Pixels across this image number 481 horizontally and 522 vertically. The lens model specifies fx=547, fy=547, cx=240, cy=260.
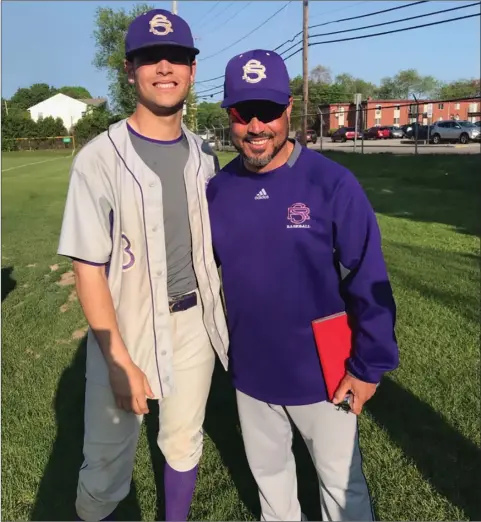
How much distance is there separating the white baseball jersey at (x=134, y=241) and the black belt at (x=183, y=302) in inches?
2.1

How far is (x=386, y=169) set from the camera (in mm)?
19609

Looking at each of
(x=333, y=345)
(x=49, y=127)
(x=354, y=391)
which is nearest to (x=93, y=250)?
(x=333, y=345)

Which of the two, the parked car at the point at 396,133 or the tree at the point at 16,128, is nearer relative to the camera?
the tree at the point at 16,128

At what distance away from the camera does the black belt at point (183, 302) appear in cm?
235

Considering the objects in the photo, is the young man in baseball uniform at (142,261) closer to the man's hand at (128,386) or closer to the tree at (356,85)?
the man's hand at (128,386)

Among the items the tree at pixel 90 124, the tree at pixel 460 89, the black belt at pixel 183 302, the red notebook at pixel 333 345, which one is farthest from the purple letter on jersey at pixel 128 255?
the tree at pixel 460 89

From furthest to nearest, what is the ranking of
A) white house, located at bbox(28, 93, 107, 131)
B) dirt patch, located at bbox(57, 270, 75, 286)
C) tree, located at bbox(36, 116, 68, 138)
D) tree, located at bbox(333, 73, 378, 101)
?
tree, located at bbox(333, 73, 378, 101)
tree, located at bbox(36, 116, 68, 138)
white house, located at bbox(28, 93, 107, 131)
dirt patch, located at bbox(57, 270, 75, 286)

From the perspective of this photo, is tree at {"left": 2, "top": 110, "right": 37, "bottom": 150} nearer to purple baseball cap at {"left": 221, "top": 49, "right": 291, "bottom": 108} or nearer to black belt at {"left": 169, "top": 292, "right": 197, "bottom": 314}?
black belt at {"left": 169, "top": 292, "right": 197, "bottom": 314}

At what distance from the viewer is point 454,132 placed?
31.6 meters

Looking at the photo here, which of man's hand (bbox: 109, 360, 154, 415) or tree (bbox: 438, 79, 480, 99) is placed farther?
tree (bbox: 438, 79, 480, 99)

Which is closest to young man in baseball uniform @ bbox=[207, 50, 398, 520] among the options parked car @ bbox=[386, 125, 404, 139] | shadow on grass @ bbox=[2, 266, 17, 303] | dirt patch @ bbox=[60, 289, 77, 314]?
dirt patch @ bbox=[60, 289, 77, 314]

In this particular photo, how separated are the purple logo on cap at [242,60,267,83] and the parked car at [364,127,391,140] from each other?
45238 mm

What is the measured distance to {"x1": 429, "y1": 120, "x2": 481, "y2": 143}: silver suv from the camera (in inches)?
1220

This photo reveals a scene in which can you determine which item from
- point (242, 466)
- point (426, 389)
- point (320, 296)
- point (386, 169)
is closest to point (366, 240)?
point (320, 296)
